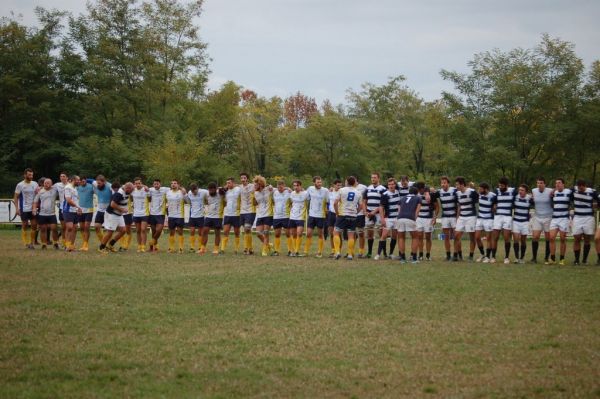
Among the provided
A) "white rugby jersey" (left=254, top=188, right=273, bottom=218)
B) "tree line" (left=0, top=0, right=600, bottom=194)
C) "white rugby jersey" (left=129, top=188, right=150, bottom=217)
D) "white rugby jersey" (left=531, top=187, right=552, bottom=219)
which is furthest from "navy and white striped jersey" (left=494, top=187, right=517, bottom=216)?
"tree line" (left=0, top=0, right=600, bottom=194)

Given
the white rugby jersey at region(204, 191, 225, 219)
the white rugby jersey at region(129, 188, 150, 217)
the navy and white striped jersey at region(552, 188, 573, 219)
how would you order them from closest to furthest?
the navy and white striped jersey at region(552, 188, 573, 219) < the white rugby jersey at region(204, 191, 225, 219) < the white rugby jersey at region(129, 188, 150, 217)

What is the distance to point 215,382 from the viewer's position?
7141 millimetres

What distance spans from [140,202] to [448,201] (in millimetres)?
9927

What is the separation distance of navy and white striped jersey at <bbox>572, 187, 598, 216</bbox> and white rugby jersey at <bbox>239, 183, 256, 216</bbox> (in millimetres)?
9742

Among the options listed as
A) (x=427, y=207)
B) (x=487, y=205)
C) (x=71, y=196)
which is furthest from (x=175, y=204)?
(x=487, y=205)

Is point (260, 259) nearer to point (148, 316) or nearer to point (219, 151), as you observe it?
point (148, 316)

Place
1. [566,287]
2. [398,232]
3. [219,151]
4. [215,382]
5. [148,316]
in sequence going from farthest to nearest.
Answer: [219,151] → [398,232] → [566,287] → [148,316] → [215,382]

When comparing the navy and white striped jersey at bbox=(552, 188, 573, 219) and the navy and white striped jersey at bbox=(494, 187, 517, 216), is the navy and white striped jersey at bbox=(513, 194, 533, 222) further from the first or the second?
the navy and white striped jersey at bbox=(552, 188, 573, 219)

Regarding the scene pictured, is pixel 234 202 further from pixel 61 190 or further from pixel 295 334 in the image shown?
pixel 295 334

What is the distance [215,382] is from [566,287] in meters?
9.39

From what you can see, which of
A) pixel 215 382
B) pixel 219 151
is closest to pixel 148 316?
pixel 215 382

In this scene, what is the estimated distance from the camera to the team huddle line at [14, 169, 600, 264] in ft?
65.5

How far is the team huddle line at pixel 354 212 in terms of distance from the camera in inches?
786

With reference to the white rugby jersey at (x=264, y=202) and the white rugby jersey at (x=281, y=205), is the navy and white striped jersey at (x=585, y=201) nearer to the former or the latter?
the white rugby jersey at (x=281, y=205)
